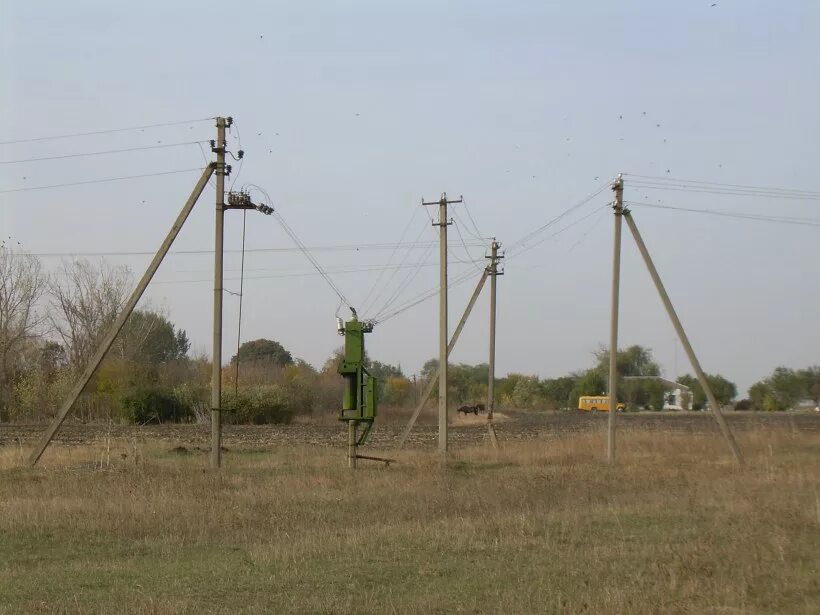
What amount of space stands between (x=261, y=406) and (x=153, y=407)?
21.6 ft

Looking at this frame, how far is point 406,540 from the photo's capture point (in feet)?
40.5

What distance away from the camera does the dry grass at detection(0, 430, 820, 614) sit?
28.7 feet

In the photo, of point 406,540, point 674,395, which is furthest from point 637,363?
point 406,540

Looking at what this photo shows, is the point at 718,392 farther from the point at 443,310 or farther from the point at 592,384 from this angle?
the point at 443,310

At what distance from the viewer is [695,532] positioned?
1292 centimetres

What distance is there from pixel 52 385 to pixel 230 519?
48617 mm

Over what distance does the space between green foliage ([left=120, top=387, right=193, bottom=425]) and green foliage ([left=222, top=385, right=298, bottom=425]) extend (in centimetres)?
340

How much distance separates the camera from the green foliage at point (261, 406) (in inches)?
2314

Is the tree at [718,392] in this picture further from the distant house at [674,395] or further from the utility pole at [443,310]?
the utility pole at [443,310]

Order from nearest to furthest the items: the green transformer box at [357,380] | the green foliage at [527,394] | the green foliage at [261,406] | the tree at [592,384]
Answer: the green transformer box at [357,380] < the green foliage at [261,406] < the tree at [592,384] < the green foliage at [527,394]

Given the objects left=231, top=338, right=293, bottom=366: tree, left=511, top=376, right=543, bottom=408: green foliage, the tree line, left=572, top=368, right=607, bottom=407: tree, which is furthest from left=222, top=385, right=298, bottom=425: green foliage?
left=572, top=368, right=607, bottom=407: tree

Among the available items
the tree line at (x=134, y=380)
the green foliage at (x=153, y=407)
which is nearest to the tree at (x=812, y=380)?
the tree line at (x=134, y=380)

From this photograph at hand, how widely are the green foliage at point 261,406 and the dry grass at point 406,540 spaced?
3489cm

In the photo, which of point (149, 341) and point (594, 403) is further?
point (594, 403)
